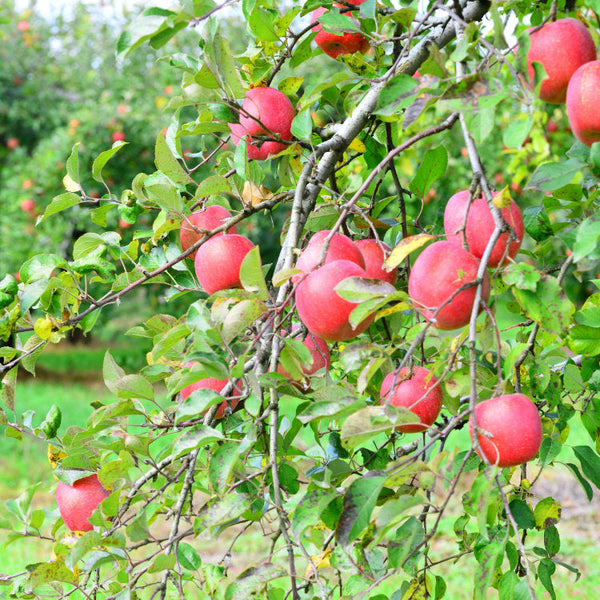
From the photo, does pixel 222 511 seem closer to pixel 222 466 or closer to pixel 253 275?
pixel 222 466

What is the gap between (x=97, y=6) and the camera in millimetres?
6914

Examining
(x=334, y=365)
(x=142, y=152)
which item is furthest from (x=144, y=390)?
(x=142, y=152)

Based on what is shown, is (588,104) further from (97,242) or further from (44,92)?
(44,92)

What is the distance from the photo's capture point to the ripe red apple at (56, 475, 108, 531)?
81 cm

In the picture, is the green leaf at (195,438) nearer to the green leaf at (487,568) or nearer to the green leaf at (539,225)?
the green leaf at (487,568)

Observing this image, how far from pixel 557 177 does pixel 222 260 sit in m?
0.36

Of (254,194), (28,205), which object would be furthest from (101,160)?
(28,205)

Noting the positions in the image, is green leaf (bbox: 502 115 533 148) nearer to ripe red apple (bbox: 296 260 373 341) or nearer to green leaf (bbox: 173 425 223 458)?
ripe red apple (bbox: 296 260 373 341)

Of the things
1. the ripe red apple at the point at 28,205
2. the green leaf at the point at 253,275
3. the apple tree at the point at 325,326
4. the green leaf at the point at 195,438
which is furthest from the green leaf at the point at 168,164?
the ripe red apple at the point at 28,205

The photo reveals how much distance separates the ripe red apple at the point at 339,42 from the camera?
0.93m

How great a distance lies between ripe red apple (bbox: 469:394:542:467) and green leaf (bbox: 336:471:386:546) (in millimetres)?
103

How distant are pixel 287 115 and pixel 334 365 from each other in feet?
1.39

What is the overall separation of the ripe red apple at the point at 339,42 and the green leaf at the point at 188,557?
2.18 ft

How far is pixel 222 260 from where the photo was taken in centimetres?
77
